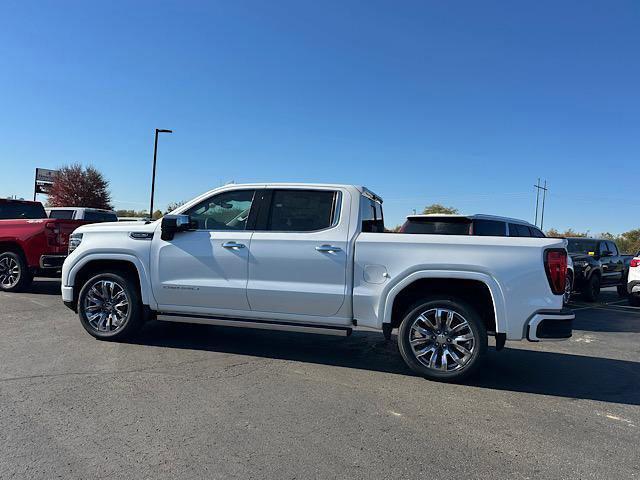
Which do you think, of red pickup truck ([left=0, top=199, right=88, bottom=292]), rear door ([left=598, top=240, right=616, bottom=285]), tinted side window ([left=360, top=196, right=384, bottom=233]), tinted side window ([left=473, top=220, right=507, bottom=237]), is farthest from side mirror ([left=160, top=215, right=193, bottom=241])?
rear door ([left=598, top=240, right=616, bottom=285])

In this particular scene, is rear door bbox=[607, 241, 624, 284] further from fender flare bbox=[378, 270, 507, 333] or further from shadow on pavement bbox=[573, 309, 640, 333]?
fender flare bbox=[378, 270, 507, 333]

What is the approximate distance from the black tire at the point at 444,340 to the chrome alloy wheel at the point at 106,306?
3.46 metres

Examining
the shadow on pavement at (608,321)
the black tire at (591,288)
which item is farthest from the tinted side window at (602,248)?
the shadow on pavement at (608,321)

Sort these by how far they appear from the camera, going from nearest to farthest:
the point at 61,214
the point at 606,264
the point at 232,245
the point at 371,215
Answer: the point at 232,245
the point at 371,215
the point at 606,264
the point at 61,214

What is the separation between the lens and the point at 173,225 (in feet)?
18.7

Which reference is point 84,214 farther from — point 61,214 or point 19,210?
point 19,210

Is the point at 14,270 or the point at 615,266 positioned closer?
the point at 14,270

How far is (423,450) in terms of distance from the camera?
11.5ft

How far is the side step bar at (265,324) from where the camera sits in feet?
17.5

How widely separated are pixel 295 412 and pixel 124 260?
328 centimetres

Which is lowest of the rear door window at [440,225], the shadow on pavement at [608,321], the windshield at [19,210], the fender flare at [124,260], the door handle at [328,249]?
the shadow on pavement at [608,321]

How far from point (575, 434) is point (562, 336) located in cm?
117

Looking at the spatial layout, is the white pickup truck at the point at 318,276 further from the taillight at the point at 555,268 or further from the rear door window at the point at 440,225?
the rear door window at the point at 440,225

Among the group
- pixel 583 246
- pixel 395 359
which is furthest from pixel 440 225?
pixel 583 246
